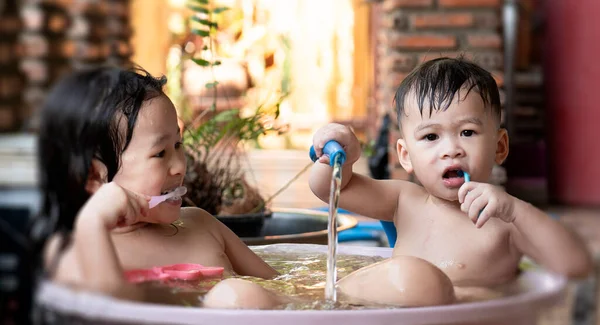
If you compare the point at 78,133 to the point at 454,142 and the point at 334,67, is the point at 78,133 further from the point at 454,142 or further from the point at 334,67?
the point at 334,67

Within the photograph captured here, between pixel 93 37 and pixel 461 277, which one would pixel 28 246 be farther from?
pixel 93 37

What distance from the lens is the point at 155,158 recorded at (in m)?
0.61

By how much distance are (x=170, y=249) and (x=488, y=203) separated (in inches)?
10.0

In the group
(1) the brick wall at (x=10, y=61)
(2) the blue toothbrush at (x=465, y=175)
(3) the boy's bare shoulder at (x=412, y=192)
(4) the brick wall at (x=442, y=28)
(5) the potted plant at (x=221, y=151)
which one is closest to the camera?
(2) the blue toothbrush at (x=465, y=175)

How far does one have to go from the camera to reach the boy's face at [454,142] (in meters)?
0.68

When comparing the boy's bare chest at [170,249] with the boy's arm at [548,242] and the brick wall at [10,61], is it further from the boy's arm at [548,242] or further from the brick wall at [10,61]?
the brick wall at [10,61]

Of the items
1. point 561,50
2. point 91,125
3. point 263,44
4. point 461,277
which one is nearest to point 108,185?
point 91,125

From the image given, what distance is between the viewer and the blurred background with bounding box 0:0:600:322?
75 cm

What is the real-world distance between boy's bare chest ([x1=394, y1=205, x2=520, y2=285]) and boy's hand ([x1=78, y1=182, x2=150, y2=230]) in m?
0.23

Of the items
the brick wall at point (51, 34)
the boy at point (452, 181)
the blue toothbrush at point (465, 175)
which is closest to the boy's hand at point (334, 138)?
the boy at point (452, 181)

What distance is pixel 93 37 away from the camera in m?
2.75

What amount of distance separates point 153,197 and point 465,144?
27 centimetres

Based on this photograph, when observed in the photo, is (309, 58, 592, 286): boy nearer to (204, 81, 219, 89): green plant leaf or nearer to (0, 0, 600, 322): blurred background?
(0, 0, 600, 322): blurred background

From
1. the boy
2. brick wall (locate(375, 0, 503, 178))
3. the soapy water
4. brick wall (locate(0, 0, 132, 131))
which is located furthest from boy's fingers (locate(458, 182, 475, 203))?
brick wall (locate(0, 0, 132, 131))
